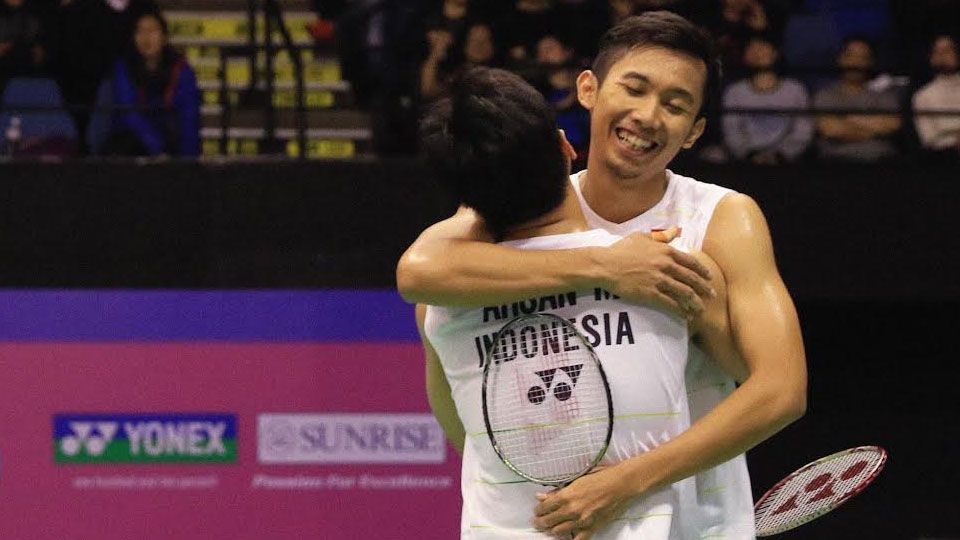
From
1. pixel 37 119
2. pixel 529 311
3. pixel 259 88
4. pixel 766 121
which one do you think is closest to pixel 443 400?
pixel 529 311

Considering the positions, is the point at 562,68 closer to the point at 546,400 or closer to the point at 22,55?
the point at 22,55

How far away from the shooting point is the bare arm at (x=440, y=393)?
8.20 feet

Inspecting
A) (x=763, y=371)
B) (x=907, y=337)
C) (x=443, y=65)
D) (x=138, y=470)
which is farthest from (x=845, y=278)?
(x=763, y=371)

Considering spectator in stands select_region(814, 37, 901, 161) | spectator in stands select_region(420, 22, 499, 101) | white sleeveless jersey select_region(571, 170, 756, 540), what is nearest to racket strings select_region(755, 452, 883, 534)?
white sleeveless jersey select_region(571, 170, 756, 540)

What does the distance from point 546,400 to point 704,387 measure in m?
0.33

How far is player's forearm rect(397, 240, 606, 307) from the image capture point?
2.21m

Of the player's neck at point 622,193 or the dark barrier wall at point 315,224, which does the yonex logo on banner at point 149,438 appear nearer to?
the dark barrier wall at point 315,224

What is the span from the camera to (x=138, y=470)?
616 cm

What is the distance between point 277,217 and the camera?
6.27 m

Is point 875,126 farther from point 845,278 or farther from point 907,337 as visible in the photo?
point 907,337

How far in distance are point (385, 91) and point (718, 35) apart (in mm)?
1597

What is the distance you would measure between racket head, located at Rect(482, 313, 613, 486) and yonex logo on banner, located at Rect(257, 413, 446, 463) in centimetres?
387

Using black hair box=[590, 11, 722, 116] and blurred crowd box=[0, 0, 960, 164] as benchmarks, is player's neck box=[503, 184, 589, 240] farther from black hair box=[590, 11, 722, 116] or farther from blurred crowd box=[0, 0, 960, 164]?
blurred crowd box=[0, 0, 960, 164]

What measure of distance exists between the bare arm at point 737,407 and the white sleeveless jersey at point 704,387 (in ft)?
0.23
